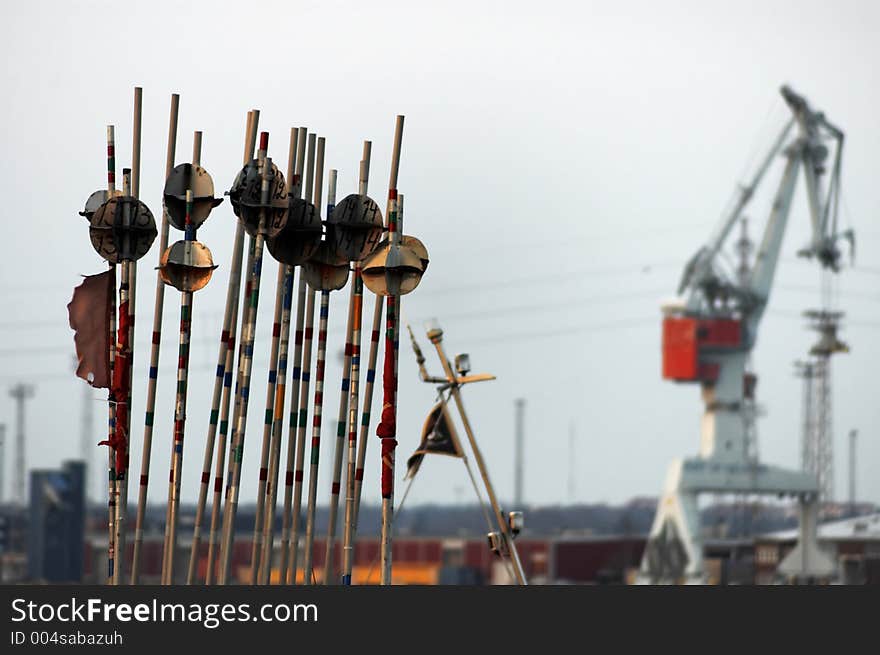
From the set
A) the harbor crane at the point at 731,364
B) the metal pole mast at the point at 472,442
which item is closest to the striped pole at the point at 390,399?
the metal pole mast at the point at 472,442

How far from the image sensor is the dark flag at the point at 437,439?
65.5 ft

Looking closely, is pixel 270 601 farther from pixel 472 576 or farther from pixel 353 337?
pixel 472 576

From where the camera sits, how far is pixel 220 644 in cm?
1367

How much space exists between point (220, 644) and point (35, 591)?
4.67 ft

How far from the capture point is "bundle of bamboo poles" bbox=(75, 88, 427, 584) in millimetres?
14789

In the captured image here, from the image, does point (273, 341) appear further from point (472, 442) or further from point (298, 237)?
point (472, 442)

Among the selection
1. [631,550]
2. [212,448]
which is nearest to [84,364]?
[212,448]

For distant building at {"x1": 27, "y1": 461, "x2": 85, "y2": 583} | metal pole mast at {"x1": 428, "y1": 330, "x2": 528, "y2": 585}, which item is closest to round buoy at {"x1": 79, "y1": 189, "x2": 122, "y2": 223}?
metal pole mast at {"x1": 428, "y1": 330, "x2": 528, "y2": 585}

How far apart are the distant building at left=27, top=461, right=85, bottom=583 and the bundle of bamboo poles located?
57490 millimetres

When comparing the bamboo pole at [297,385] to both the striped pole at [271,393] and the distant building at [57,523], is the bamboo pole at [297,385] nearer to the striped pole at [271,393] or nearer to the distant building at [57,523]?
the striped pole at [271,393]

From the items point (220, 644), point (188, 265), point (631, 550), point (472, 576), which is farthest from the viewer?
point (631, 550)

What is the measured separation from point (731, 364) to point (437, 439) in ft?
178

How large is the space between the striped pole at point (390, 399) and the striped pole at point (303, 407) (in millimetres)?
757

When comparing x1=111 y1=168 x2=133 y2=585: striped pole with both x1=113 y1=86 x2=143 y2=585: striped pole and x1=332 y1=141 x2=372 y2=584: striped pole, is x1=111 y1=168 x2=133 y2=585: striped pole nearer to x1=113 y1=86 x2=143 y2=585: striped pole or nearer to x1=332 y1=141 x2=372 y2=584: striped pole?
x1=113 y1=86 x2=143 y2=585: striped pole
